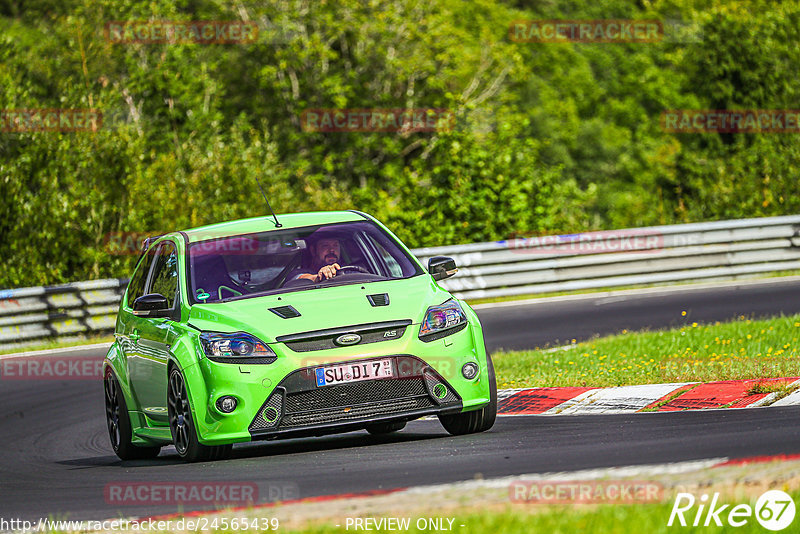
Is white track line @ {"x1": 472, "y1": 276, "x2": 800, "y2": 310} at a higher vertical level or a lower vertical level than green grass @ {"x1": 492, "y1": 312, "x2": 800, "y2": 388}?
lower

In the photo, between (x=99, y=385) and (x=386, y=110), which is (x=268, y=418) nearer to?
(x=99, y=385)

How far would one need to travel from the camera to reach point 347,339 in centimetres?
798

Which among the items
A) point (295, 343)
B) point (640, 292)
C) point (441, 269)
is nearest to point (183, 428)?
point (295, 343)

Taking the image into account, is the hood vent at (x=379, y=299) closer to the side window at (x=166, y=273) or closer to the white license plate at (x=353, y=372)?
the white license plate at (x=353, y=372)

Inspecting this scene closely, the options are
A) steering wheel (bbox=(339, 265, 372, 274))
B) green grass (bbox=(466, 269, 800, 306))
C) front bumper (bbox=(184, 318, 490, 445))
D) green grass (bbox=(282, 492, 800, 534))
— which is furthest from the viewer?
green grass (bbox=(466, 269, 800, 306))

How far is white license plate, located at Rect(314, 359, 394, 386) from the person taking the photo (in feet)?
26.1

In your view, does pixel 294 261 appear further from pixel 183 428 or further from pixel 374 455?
pixel 374 455

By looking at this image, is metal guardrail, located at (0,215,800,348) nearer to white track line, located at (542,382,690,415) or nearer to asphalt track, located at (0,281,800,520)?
asphalt track, located at (0,281,800,520)

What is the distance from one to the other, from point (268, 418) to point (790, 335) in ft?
20.7

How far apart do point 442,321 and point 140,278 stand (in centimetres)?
297

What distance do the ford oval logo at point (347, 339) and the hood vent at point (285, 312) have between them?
0.34 meters

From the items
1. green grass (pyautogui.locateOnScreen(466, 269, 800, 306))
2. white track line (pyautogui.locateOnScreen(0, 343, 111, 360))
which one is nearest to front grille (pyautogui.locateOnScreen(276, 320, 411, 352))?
white track line (pyautogui.locateOnScreen(0, 343, 111, 360))

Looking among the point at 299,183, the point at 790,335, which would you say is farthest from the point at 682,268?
the point at 299,183

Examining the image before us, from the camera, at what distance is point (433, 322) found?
8.30m
